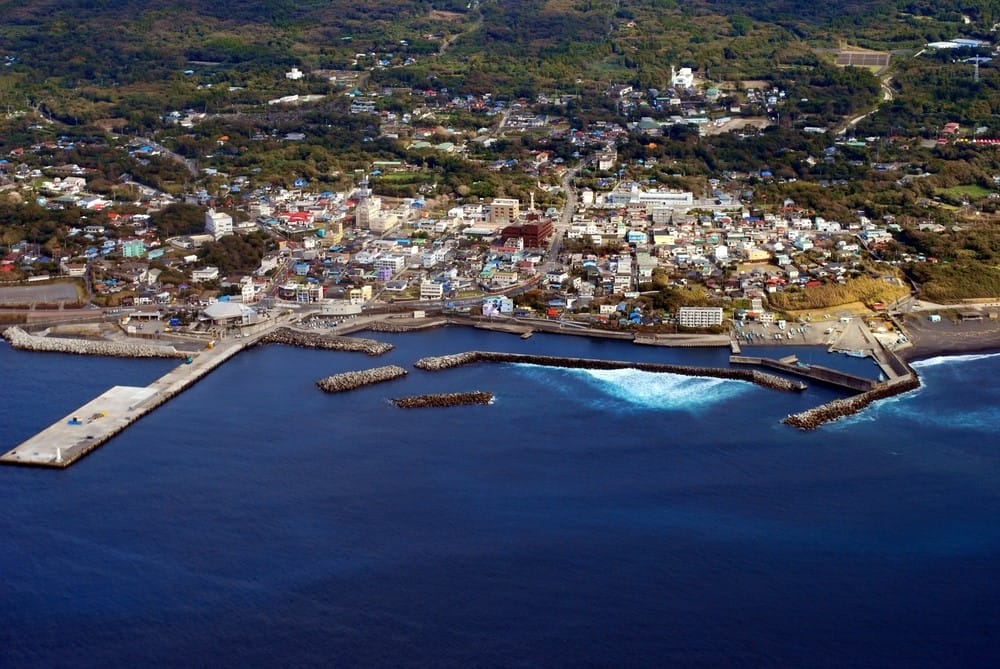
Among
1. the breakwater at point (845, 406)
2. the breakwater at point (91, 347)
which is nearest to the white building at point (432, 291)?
the breakwater at point (91, 347)

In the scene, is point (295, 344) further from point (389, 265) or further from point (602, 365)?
point (602, 365)

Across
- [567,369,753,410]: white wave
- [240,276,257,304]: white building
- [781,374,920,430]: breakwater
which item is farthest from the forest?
[567,369,753,410]: white wave

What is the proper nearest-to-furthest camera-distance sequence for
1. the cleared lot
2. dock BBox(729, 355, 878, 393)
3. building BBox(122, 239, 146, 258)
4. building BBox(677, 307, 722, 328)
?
1. dock BBox(729, 355, 878, 393)
2. building BBox(677, 307, 722, 328)
3. the cleared lot
4. building BBox(122, 239, 146, 258)

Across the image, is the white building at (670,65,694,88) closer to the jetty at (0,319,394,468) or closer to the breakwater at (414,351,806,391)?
the jetty at (0,319,394,468)

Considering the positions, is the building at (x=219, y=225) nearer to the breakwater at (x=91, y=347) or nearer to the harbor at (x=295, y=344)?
the harbor at (x=295, y=344)

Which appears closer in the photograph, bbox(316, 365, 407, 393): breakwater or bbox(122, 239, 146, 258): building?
bbox(316, 365, 407, 393): breakwater
